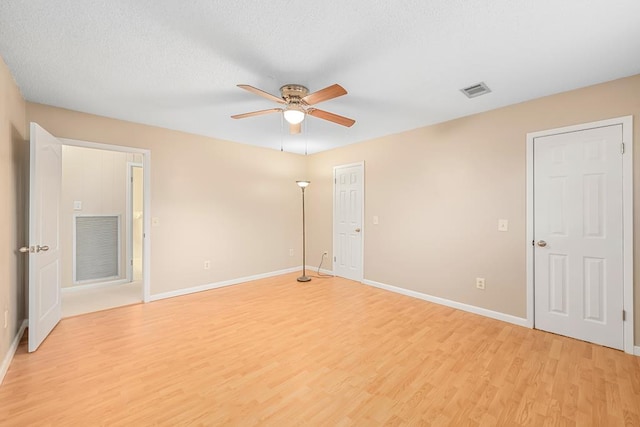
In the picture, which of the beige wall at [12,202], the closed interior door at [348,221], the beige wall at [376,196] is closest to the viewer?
the beige wall at [12,202]

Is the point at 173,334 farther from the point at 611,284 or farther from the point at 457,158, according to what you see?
the point at 611,284

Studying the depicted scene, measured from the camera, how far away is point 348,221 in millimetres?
4914

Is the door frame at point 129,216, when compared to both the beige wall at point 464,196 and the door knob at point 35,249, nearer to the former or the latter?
the door knob at point 35,249

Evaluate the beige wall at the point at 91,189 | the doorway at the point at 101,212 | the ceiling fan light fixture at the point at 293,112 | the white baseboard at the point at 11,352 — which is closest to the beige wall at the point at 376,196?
the white baseboard at the point at 11,352

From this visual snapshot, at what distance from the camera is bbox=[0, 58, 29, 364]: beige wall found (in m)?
2.14

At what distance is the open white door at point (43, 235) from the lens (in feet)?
7.89

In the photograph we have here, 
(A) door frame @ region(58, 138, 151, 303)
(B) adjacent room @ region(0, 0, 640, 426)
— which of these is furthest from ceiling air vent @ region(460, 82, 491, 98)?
(A) door frame @ region(58, 138, 151, 303)

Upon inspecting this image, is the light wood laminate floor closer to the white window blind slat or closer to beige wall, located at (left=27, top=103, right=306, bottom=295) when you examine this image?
beige wall, located at (left=27, top=103, right=306, bottom=295)

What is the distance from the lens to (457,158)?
11.4ft

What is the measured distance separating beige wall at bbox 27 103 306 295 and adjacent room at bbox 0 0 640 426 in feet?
0.11

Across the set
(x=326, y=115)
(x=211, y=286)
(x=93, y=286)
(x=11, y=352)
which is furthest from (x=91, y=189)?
(x=326, y=115)

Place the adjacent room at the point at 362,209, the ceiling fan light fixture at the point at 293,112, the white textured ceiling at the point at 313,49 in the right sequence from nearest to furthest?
1. the white textured ceiling at the point at 313,49
2. the adjacent room at the point at 362,209
3. the ceiling fan light fixture at the point at 293,112

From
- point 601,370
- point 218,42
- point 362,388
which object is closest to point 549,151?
point 601,370

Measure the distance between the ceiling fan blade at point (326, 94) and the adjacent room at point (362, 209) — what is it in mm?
26
